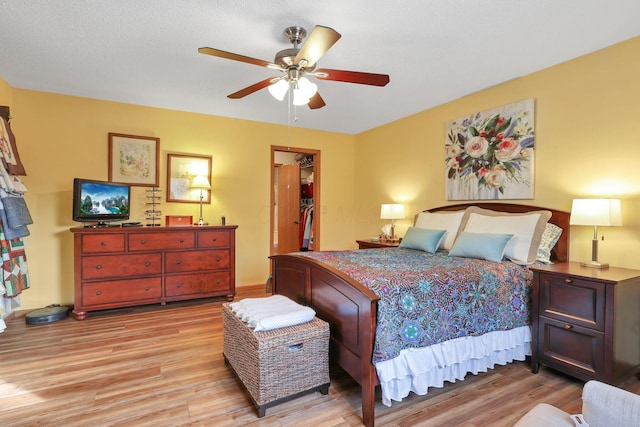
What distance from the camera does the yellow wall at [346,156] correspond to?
2457mm

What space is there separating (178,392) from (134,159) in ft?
9.86

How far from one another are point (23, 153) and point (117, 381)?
293cm

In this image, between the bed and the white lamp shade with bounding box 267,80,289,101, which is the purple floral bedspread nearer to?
the bed

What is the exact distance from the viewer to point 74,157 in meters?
3.68

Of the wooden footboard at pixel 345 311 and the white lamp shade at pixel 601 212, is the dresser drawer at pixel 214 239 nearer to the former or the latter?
the wooden footboard at pixel 345 311

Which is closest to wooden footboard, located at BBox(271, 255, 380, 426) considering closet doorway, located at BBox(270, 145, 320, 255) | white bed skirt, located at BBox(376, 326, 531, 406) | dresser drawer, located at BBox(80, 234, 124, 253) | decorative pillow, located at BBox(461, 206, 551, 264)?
white bed skirt, located at BBox(376, 326, 531, 406)

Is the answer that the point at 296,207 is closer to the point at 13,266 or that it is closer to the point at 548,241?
the point at 13,266

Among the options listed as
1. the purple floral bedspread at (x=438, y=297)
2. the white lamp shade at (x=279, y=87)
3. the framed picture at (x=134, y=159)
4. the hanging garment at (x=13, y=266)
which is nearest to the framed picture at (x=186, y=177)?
the framed picture at (x=134, y=159)

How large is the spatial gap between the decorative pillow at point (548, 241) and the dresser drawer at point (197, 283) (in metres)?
3.33

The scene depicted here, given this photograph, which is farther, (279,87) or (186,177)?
(186,177)

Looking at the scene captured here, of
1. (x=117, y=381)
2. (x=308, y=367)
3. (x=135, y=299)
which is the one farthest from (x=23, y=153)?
(x=308, y=367)

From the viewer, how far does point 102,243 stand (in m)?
3.36

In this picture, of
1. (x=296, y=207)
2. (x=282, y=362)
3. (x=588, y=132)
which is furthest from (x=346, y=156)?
(x=282, y=362)

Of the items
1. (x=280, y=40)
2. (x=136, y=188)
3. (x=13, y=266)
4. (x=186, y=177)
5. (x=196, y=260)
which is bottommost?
(x=196, y=260)
